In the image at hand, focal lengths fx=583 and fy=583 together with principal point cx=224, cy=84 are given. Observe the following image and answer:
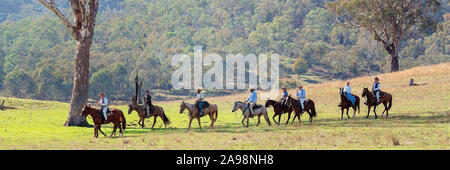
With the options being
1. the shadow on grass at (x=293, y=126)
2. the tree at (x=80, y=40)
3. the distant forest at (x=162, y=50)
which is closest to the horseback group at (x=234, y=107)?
the shadow on grass at (x=293, y=126)

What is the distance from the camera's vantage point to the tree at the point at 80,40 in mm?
30547

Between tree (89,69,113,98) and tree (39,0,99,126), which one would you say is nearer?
tree (39,0,99,126)

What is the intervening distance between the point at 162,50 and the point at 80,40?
11655 centimetres

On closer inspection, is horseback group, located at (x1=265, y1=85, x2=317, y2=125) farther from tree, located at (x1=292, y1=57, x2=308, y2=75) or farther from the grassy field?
tree, located at (x1=292, y1=57, x2=308, y2=75)

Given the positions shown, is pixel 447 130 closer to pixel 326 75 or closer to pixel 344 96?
pixel 344 96

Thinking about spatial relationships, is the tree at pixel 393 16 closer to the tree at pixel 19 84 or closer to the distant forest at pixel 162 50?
the distant forest at pixel 162 50

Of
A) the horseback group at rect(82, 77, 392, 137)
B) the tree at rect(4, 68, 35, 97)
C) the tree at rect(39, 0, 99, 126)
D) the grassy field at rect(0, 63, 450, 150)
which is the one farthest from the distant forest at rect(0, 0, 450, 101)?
the grassy field at rect(0, 63, 450, 150)

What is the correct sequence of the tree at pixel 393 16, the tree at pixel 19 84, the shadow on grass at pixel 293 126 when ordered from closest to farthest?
the shadow on grass at pixel 293 126 < the tree at pixel 393 16 < the tree at pixel 19 84

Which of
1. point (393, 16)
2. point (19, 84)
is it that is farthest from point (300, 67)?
point (393, 16)

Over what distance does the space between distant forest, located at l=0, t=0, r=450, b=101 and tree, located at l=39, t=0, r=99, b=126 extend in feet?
212

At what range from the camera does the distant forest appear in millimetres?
106125

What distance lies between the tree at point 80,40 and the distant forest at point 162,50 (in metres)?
64.6

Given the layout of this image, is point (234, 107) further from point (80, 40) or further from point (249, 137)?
point (80, 40)
